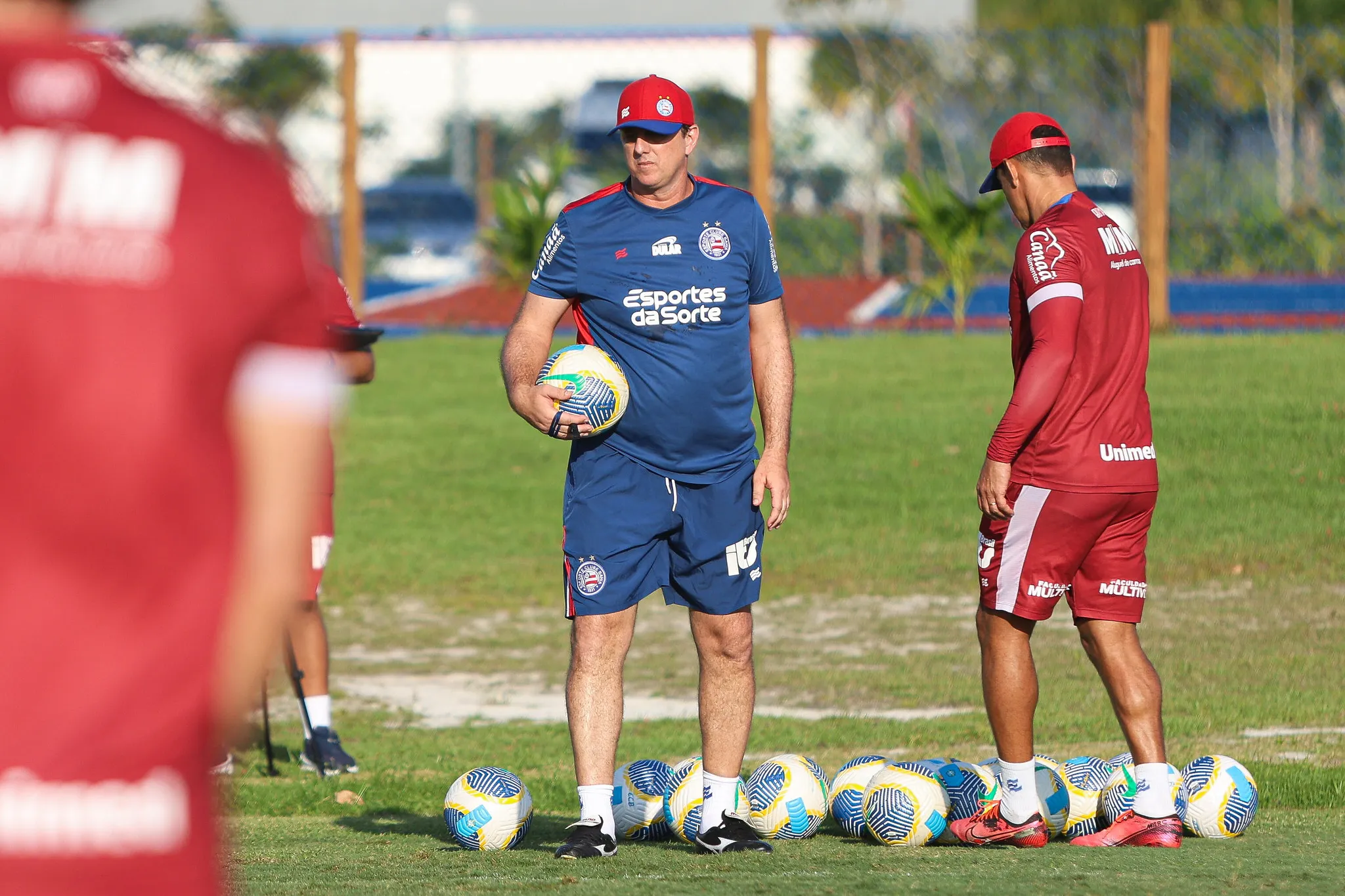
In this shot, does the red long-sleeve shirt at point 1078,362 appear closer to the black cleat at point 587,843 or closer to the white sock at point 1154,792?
the white sock at point 1154,792

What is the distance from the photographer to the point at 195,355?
175 centimetres

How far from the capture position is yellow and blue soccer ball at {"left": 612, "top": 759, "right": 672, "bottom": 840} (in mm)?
6219

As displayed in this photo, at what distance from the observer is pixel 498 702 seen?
31.3 feet

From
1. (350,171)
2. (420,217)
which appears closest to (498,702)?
(350,171)

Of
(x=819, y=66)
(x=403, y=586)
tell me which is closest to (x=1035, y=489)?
(x=403, y=586)

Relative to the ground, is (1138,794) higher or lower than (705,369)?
lower

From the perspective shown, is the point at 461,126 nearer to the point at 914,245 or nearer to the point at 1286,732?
the point at 914,245

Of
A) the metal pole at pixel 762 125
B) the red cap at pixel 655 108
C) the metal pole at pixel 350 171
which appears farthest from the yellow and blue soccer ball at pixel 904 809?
the metal pole at pixel 350 171

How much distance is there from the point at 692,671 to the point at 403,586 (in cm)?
296

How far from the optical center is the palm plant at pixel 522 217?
17984 mm

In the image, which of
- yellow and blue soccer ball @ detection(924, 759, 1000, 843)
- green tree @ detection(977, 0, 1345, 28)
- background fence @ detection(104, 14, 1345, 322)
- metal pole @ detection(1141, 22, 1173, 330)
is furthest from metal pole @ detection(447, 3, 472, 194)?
green tree @ detection(977, 0, 1345, 28)

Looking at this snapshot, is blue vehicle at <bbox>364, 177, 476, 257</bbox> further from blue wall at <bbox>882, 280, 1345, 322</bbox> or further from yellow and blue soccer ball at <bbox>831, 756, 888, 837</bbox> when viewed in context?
yellow and blue soccer ball at <bbox>831, 756, 888, 837</bbox>

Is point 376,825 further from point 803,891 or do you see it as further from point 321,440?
point 321,440

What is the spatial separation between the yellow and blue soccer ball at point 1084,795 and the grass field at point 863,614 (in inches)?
15.7
